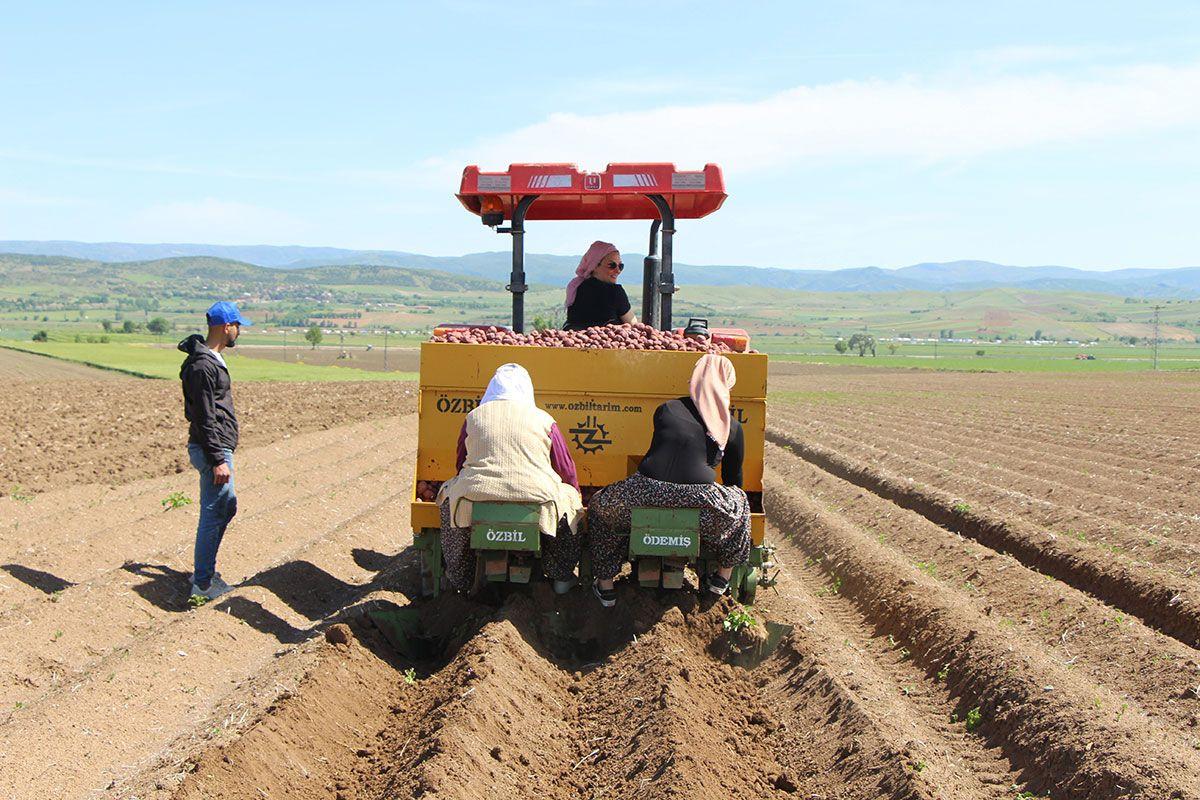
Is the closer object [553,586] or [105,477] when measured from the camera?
[553,586]

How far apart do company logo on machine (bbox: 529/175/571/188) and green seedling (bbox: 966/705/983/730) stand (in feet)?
15.0

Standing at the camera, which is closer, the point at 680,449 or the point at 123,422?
the point at 680,449

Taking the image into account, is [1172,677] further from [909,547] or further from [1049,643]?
[909,547]

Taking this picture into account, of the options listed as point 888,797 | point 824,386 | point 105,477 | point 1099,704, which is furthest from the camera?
point 824,386

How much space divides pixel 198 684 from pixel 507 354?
278 centimetres

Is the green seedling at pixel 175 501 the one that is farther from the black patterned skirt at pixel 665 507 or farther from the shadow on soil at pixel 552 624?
the black patterned skirt at pixel 665 507

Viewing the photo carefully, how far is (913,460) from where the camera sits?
18688mm

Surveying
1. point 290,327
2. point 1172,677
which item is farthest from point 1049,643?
point 290,327

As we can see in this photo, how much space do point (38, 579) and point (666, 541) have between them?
500 centimetres

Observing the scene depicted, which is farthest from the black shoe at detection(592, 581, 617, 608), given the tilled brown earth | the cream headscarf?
the tilled brown earth

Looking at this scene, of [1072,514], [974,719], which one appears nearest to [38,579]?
[974,719]

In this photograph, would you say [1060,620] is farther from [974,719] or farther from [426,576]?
[426,576]

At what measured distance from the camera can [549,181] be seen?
8.89m

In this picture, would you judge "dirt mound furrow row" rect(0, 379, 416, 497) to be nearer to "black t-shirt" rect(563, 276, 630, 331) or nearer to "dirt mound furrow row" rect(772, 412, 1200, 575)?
"black t-shirt" rect(563, 276, 630, 331)
